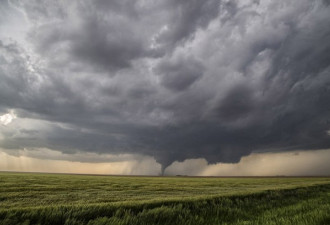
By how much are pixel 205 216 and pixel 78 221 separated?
17.2ft

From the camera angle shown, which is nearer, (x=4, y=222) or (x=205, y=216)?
(x=4, y=222)

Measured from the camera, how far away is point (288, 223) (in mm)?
7191

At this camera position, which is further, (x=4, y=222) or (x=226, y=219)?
(x=226, y=219)

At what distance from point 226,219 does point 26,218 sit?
7216 mm

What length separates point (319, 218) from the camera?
7574 mm

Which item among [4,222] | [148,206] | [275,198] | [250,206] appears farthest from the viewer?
[275,198]

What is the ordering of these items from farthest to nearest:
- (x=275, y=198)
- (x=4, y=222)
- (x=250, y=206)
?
(x=275, y=198) < (x=250, y=206) < (x=4, y=222)

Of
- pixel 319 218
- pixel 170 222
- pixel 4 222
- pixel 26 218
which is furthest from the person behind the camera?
pixel 170 222

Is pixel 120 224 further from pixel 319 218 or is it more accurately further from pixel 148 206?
pixel 319 218

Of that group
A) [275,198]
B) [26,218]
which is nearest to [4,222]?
[26,218]

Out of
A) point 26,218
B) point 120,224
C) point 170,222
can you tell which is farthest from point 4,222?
point 170,222

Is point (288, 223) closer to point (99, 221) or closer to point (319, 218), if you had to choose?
point (319, 218)

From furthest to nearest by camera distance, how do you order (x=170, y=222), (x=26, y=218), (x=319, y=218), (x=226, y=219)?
(x=226, y=219)
(x=170, y=222)
(x=319, y=218)
(x=26, y=218)

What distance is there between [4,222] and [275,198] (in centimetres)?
1610
